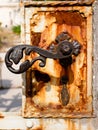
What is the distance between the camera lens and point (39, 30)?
4.25 feet

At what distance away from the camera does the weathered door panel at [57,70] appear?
128cm

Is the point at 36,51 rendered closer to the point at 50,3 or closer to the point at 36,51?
the point at 36,51

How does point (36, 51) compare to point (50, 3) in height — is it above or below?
below

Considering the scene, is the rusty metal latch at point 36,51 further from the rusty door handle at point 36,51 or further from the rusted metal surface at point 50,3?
the rusted metal surface at point 50,3

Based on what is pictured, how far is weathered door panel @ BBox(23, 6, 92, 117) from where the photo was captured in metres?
1.28

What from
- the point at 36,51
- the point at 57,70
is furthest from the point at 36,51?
the point at 57,70

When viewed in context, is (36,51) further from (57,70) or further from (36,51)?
(57,70)

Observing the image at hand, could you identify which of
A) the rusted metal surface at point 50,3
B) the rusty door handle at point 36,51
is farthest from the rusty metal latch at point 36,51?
the rusted metal surface at point 50,3

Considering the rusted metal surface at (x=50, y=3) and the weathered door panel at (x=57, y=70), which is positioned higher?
the rusted metal surface at (x=50, y=3)

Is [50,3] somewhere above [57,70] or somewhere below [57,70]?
above

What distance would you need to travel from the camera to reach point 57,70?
4.33ft

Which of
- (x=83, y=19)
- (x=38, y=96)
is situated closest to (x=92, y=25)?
(x=83, y=19)

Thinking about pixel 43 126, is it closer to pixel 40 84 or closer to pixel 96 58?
pixel 40 84

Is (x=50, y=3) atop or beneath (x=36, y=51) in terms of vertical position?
atop
